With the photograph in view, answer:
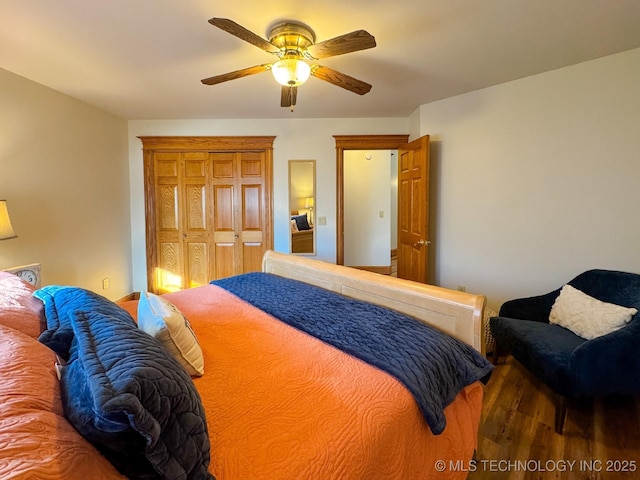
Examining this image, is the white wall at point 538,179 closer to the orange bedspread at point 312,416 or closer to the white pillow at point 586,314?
the white pillow at point 586,314

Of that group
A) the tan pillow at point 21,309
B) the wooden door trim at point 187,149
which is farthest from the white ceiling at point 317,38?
the tan pillow at point 21,309

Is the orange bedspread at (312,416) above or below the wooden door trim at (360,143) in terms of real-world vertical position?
below

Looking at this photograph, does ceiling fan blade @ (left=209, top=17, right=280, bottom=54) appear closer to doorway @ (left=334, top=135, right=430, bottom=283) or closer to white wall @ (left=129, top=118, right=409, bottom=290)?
doorway @ (left=334, top=135, right=430, bottom=283)

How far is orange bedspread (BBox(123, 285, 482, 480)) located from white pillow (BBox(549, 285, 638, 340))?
3.83 feet

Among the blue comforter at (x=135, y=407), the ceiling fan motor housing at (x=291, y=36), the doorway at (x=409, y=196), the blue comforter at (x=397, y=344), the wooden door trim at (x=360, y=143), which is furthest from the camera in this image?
the wooden door trim at (x=360, y=143)

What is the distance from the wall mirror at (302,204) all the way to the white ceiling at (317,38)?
101 cm

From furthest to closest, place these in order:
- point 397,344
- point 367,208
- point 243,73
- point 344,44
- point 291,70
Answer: point 367,208
point 243,73
point 291,70
point 344,44
point 397,344

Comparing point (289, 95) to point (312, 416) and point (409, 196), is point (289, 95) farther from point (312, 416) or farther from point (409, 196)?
point (312, 416)

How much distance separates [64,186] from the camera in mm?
3037

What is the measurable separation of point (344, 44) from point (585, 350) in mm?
2084

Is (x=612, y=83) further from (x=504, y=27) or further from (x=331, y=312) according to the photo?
(x=331, y=312)

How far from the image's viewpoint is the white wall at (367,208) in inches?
218

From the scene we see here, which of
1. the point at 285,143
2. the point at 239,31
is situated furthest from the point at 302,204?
the point at 239,31

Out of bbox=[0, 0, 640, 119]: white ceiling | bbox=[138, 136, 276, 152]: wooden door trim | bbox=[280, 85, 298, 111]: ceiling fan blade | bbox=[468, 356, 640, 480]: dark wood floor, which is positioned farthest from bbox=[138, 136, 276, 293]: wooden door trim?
bbox=[468, 356, 640, 480]: dark wood floor
